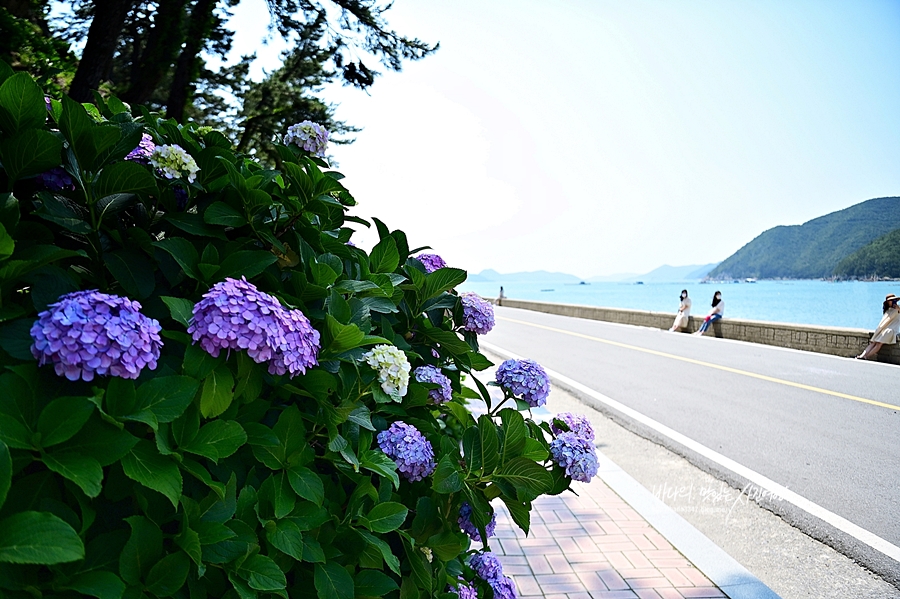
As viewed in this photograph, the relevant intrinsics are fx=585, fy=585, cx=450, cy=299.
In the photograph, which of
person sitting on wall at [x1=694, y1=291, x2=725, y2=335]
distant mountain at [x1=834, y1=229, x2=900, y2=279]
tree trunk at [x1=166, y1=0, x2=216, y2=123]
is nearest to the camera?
tree trunk at [x1=166, y1=0, x2=216, y2=123]

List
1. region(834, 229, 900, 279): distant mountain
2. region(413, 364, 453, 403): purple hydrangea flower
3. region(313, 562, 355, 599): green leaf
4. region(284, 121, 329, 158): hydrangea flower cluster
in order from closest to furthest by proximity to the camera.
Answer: region(313, 562, 355, 599): green leaf → region(413, 364, 453, 403): purple hydrangea flower → region(284, 121, 329, 158): hydrangea flower cluster → region(834, 229, 900, 279): distant mountain

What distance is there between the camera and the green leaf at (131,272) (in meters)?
1.23

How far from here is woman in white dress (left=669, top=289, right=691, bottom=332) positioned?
1878 centimetres

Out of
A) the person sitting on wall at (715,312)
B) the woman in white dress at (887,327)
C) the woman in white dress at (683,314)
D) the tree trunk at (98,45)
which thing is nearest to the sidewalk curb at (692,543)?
the tree trunk at (98,45)

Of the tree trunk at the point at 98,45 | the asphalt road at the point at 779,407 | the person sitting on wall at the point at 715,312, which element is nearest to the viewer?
the asphalt road at the point at 779,407

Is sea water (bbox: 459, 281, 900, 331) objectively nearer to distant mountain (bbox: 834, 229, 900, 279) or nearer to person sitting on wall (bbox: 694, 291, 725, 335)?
distant mountain (bbox: 834, 229, 900, 279)

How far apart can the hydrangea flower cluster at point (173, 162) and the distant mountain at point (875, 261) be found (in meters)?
80.9

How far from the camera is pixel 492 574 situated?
2.16 metres

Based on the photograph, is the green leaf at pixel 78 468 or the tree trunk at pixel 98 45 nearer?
the green leaf at pixel 78 468

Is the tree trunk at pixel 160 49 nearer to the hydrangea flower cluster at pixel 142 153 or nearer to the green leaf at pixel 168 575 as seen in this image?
the hydrangea flower cluster at pixel 142 153

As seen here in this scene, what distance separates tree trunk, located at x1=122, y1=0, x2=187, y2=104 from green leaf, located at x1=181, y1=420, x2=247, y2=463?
10.3 metres

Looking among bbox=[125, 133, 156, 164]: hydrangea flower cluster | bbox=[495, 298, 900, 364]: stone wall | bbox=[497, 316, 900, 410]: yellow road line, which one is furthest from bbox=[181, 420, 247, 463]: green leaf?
bbox=[495, 298, 900, 364]: stone wall

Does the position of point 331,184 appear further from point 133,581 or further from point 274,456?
point 133,581

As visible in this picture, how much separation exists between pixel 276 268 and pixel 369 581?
812 mm
